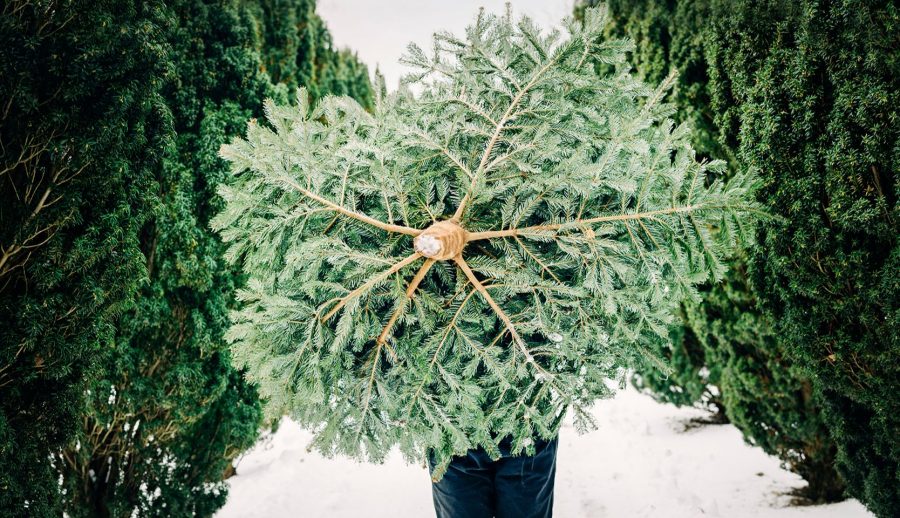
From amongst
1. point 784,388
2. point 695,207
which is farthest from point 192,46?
point 784,388

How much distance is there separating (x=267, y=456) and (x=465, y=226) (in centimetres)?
427

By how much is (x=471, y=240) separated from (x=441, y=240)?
8.8 inches

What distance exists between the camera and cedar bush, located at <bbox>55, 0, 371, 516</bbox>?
2854 millimetres

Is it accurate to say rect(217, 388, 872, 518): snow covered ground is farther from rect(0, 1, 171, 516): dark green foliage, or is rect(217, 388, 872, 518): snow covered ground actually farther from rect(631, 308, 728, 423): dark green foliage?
rect(0, 1, 171, 516): dark green foliage

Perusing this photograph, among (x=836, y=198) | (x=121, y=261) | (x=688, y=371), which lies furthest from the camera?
(x=688, y=371)

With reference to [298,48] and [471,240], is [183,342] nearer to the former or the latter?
[471,240]

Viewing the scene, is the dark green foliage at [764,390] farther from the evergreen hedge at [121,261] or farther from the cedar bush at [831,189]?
the evergreen hedge at [121,261]

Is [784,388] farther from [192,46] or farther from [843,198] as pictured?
[192,46]

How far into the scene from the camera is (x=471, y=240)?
1.78 m

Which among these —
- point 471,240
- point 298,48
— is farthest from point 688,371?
point 298,48

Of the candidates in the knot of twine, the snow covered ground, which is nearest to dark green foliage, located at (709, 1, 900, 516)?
the snow covered ground

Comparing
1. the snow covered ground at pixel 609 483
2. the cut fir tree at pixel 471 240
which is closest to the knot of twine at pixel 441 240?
the cut fir tree at pixel 471 240

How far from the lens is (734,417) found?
12.0 ft

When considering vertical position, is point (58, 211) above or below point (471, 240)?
above
